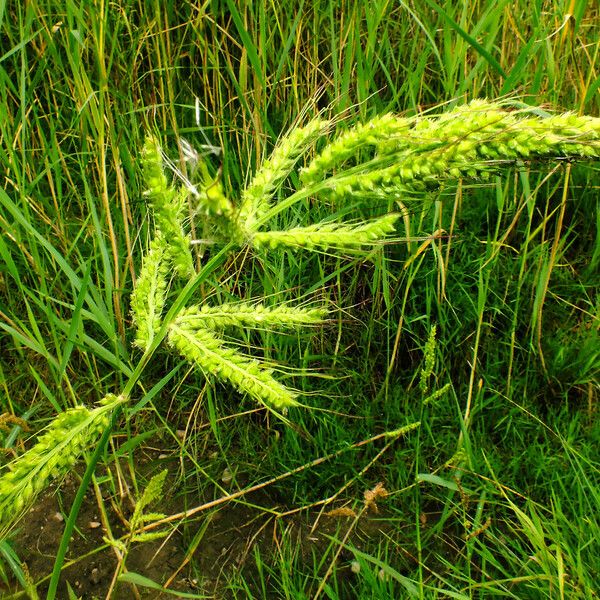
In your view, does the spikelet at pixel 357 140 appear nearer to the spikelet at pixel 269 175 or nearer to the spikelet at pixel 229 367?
the spikelet at pixel 269 175

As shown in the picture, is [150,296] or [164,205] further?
[150,296]

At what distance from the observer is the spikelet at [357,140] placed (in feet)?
2.29

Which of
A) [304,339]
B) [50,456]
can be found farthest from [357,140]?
[304,339]

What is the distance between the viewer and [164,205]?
83 cm

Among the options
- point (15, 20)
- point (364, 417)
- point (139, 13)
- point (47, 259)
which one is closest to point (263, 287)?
point (364, 417)

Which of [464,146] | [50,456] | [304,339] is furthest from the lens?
[304,339]

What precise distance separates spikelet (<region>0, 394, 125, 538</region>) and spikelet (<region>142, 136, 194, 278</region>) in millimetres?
215

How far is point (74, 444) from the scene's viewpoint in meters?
0.81

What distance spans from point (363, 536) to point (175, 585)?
0.47 meters

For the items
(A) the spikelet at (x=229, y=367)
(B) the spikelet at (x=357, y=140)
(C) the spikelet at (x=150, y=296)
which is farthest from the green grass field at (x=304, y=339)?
(B) the spikelet at (x=357, y=140)

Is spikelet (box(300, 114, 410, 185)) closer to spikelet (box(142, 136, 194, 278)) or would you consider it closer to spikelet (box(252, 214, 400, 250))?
spikelet (box(252, 214, 400, 250))

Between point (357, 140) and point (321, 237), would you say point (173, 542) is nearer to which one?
point (321, 237)

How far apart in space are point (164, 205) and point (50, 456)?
37 centimetres

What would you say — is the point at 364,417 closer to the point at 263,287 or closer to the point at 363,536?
the point at 363,536
